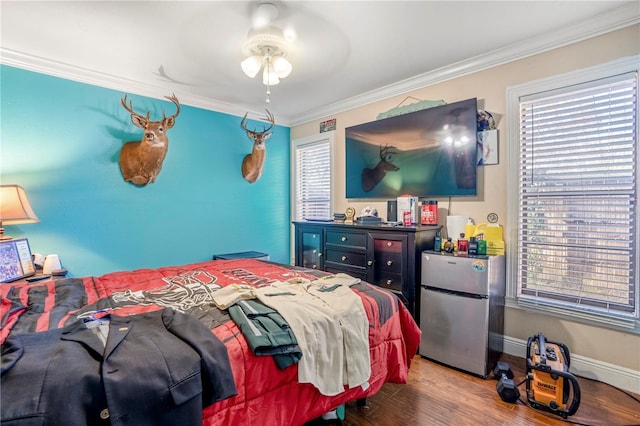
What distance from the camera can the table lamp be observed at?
92.0 inches

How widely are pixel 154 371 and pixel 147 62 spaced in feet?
9.71

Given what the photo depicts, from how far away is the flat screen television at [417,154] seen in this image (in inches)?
112

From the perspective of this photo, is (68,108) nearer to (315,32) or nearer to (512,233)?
(315,32)

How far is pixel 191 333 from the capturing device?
3.86ft

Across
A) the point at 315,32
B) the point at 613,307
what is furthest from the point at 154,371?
the point at 613,307

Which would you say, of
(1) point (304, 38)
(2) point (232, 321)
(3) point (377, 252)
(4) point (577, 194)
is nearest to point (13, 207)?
(2) point (232, 321)

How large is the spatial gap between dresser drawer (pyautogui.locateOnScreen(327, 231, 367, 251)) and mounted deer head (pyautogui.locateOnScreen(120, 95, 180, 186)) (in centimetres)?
208

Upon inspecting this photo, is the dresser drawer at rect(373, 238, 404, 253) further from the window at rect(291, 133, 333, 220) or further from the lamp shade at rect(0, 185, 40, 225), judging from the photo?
the lamp shade at rect(0, 185, 40, 225)

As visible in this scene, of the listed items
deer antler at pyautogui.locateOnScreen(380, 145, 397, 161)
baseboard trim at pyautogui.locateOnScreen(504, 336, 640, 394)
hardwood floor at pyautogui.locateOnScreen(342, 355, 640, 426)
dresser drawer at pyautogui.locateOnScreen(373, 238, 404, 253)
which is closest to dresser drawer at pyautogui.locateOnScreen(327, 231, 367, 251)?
dresser drawer at pyautogui.locateOnScreen(373, 238, 404, 253)

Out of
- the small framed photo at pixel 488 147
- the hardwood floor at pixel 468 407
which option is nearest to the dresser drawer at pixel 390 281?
the hardwood floor at pixel 468 407

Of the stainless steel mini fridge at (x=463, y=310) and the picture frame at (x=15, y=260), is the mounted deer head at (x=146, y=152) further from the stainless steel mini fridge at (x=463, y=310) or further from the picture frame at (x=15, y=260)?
the stainless steel mini fridge at (x=463, y=310)

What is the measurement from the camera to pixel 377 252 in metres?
2.96

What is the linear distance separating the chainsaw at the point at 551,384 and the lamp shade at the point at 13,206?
12.9ft

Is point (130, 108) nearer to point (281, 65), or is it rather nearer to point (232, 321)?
point (281, 65)
